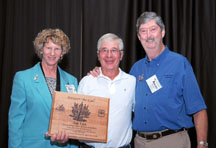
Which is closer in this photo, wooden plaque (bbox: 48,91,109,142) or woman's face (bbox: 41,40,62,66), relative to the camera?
wooden plaque (bbox: 48,91,109,142)

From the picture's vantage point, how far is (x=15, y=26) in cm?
341

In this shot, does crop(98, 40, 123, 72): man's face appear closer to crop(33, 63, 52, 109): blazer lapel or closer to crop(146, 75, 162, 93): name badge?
crop(146, 75, 162, 93): name badge

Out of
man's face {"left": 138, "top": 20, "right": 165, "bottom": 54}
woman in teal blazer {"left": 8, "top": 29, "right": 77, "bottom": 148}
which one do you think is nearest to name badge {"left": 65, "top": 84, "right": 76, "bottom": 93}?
woman in teal blazer {"left": 8, "top": 29, "right": 77, "bottom": 148}

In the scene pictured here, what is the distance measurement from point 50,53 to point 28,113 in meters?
0.65

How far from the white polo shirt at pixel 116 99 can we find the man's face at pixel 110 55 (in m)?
0.11

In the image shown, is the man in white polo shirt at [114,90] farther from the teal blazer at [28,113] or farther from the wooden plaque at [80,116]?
the teal blazer at [28,113]

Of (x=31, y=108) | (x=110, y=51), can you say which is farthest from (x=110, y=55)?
(x=31, y=108)

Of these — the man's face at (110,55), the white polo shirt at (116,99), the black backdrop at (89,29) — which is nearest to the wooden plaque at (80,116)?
the white polo shirt at (116,99)

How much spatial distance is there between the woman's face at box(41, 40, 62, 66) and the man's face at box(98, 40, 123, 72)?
49 centimetres

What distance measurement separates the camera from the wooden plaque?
1953mm

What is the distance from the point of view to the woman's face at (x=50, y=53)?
2311mm
